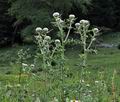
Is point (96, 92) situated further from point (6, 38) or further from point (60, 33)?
point (6, 38)

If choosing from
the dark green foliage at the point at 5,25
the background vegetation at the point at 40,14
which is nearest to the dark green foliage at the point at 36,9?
the background vegetation at the point at 40,14

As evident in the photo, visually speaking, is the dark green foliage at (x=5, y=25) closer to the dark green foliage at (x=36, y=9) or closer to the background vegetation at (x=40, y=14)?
the background vegetation at (x=40, y=14)

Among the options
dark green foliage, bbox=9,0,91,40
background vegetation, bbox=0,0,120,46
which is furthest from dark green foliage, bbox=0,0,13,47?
dark green foliage, bbox=9,0,91,40

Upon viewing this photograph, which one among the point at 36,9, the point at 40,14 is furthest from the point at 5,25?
the point at 40,14

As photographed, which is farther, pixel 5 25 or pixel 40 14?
pixel 5 25

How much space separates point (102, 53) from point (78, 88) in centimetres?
3923

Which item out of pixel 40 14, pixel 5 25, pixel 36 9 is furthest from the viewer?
pixel 5 25

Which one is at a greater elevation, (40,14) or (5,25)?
(40,14)

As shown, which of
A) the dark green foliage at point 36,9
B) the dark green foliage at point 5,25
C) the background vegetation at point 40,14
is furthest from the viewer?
the dark green foliage at point 5,25

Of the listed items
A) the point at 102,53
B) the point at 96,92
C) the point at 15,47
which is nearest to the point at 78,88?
the point at 96,92

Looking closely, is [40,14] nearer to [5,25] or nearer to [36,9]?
[36,9]

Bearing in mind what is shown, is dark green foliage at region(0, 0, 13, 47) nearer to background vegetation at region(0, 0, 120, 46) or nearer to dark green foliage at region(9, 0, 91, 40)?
background vegetation at region(0, 0, 120, 46)

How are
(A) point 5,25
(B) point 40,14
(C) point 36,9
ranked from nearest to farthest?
(B) point 40,14, (C) point 36,9, (A) point 5,25

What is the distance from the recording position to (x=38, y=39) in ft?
20.3
